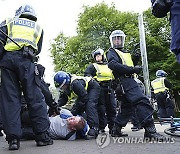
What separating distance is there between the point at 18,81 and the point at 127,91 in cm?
145

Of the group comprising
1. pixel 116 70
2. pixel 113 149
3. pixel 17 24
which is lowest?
pixel 113 149

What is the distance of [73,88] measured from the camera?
16.1 feet

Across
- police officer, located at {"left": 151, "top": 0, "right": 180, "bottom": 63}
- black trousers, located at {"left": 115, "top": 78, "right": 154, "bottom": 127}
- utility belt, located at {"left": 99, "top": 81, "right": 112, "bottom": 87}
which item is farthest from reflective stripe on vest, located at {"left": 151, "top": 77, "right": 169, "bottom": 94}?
police officer, located at {"left": 151, "top": 0, "right": 180, "bottom": 63}

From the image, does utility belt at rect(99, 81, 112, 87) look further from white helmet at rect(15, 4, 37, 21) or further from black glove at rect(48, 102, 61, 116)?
white helmet at rect(15, 4, 37, 21)

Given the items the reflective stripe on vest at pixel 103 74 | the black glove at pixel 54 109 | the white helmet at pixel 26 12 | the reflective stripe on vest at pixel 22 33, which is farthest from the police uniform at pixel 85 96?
the white helmet at pixel 26 12

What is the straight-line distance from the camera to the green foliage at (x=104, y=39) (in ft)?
89.8

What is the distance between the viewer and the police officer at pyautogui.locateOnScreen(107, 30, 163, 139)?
13.5 ft

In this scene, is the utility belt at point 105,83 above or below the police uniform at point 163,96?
above

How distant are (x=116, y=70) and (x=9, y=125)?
1.66 m

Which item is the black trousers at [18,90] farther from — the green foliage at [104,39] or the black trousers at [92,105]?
the green foliage at [104,39]

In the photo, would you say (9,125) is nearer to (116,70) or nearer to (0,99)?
(0,99)

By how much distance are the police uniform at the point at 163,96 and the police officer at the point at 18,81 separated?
6.83m

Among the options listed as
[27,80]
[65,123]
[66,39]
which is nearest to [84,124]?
[65,123]

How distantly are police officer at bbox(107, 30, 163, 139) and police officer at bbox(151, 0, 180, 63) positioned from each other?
176 centimetres
